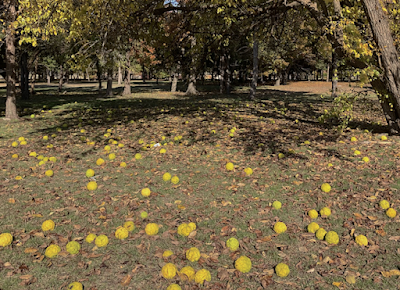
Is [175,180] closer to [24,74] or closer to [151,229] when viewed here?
[151,229]

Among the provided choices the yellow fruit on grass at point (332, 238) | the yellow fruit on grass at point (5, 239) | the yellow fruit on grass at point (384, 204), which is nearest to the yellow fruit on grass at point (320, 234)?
the yellow fruit on grass at point (332, 238)

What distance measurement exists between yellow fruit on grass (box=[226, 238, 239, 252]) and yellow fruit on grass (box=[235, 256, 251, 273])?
315mm

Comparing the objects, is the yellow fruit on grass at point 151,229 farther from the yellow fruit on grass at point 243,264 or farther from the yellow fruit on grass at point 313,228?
the yellow fruit on grass at point 313,228

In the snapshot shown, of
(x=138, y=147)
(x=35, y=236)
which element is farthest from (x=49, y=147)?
(x=35, y=236)

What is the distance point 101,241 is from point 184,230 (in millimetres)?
1039

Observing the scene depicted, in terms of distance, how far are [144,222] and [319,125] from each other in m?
8.62

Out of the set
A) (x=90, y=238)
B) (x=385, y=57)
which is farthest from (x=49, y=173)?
(x=385, y=57)

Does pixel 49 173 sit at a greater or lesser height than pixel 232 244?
greater

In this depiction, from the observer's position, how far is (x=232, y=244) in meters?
3.61

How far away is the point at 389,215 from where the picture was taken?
4.24 m

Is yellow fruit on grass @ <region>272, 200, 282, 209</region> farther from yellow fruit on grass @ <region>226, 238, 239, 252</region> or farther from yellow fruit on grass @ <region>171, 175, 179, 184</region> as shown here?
yellow fruit on grass @ <region>171, 175, 179, 184</region>

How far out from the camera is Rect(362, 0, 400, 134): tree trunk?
6.78 meters

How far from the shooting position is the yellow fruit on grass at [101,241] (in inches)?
143

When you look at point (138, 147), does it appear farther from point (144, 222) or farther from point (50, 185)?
point (144, 222)
